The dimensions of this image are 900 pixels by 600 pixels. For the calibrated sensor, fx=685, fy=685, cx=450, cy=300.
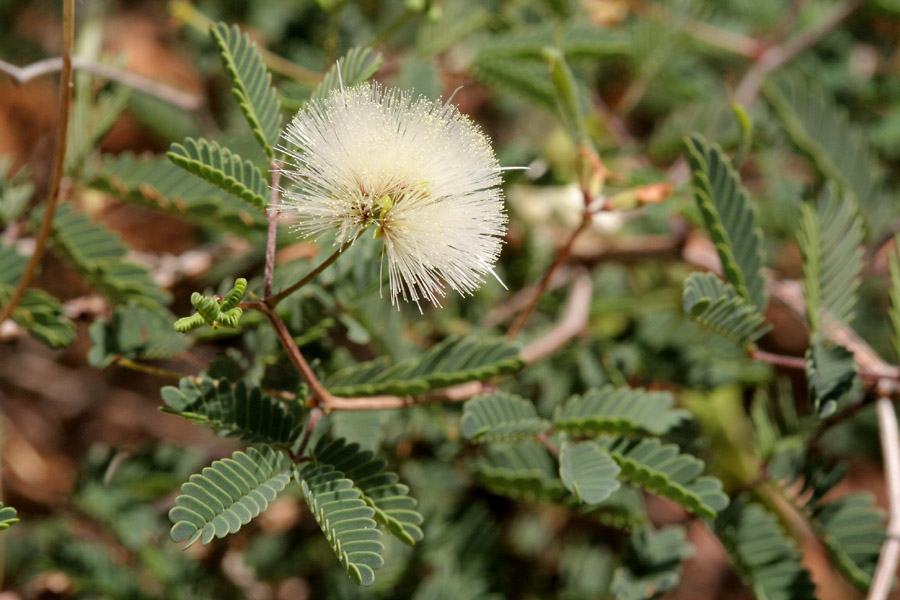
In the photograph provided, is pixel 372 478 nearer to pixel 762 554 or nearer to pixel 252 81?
pixel 252 81

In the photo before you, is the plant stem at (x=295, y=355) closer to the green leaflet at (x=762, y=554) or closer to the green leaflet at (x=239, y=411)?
the green leaflet at (x=239, y=411)

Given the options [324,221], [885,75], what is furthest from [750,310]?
[885,75]

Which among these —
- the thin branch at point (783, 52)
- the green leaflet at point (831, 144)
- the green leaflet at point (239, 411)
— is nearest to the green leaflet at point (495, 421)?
the green leaflet at point (239, 411)

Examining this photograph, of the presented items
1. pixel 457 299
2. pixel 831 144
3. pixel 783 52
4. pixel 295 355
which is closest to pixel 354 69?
pixel 295 355

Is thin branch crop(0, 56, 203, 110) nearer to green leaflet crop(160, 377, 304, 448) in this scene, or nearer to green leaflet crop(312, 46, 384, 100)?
green leaflet crop(312, 46, 384, 100)

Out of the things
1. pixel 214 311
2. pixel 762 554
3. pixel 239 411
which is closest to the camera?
pixel 214 311

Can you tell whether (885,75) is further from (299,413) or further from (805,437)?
(299,413)
